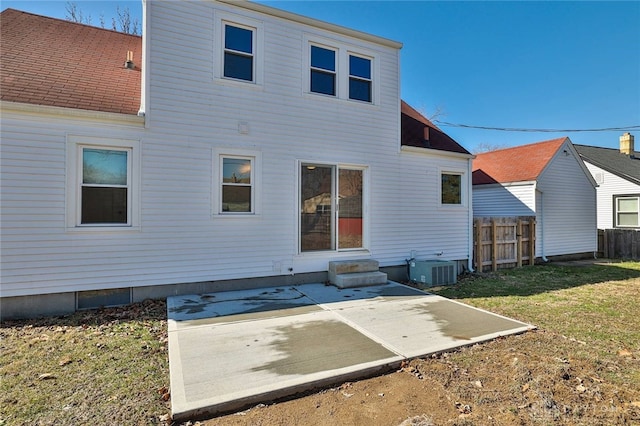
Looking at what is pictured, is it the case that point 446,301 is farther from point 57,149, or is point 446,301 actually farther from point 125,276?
point 57,149

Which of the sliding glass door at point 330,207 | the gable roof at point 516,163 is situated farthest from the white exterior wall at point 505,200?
the sliding glass door at point 330,207

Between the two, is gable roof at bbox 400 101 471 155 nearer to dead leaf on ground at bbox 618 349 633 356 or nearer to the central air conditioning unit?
the central air conditioning unit

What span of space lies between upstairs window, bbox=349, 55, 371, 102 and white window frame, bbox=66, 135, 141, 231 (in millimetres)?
5100

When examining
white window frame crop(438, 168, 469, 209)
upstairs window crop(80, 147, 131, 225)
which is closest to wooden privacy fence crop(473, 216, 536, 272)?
white window frame crop(438, 168, 469, 209)

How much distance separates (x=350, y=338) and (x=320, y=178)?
4284 mm

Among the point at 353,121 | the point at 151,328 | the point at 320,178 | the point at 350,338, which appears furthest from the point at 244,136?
the point at 350,338

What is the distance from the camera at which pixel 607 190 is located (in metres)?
15.3

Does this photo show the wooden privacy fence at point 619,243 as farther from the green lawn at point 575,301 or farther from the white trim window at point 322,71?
the white trim window at point 322,71

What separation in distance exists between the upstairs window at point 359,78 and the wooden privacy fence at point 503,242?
515cm

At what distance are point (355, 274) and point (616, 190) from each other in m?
15.5

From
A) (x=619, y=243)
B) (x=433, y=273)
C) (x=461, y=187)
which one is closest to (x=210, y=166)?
(x=433, y=273)

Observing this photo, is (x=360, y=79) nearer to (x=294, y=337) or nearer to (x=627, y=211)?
(x=294, y=337)

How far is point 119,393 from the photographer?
288cm

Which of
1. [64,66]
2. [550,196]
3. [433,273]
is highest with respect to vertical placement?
[64,66]
